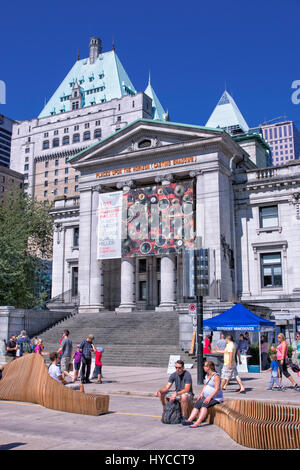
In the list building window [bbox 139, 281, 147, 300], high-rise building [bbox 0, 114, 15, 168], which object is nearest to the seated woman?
building window [bbox 139, 281, 147, 300]

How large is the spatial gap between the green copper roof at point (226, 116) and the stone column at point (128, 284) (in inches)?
1218

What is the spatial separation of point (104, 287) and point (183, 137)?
15.9 metres

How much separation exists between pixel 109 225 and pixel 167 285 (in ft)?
25.5

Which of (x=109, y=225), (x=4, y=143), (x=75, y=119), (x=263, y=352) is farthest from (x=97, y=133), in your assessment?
(x=263, y=352)

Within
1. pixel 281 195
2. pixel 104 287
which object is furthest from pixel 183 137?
pixel 104 287

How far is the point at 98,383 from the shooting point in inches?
749

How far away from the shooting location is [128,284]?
139 ft

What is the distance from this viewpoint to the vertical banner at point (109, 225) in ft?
141

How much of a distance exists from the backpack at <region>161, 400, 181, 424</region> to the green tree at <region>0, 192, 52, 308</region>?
28990 mm

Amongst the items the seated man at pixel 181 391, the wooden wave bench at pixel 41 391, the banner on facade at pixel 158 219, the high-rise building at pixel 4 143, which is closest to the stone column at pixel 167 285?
the banner on facade at pixel 158 219

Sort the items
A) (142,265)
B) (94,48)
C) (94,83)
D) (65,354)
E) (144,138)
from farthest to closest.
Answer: (94,48) < (94,83) < (142,265) < (144,138) < (65,354)

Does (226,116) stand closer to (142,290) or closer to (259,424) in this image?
(142,290)
